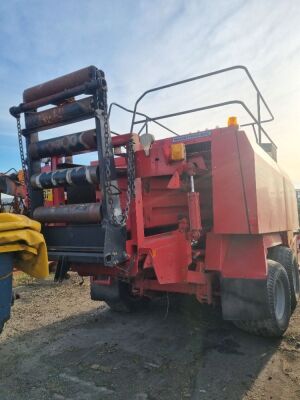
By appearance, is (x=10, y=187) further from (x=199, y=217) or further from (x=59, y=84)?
(x=199, y=217)

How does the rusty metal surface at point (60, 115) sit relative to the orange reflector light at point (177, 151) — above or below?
above

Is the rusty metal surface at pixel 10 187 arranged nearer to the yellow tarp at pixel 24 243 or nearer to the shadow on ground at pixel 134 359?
the yellow tarp at pixel 24 243

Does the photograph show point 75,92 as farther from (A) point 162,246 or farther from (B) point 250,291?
(B) point 250,291

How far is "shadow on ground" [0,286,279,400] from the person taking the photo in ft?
10.4

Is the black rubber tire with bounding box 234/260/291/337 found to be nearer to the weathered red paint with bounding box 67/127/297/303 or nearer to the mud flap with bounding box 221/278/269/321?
the mud flap with bounding box 221/278/269/321

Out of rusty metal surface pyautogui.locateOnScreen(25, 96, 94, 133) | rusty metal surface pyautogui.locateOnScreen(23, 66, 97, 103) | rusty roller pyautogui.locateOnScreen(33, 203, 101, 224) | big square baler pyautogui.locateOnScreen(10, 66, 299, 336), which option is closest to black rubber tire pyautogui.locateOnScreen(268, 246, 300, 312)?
big square baler pyautogui.locateOnScreen(10, 66, 299, 336)

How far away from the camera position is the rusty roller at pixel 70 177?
325cm

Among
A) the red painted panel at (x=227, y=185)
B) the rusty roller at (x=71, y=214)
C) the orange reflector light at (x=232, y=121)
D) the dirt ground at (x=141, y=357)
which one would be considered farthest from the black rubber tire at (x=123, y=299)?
the orange reflector light at (x=232, y=121)

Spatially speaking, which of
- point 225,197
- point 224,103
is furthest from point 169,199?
point 224,103

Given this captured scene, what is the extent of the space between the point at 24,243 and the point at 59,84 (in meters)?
1.41

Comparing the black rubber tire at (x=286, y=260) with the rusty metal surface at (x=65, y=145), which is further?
the black rubber tire at (x=286, y=260)

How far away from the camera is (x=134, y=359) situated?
3.80 m

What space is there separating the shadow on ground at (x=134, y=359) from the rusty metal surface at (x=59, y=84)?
2.50m

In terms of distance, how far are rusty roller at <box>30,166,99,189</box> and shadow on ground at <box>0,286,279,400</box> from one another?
5.58 ft
